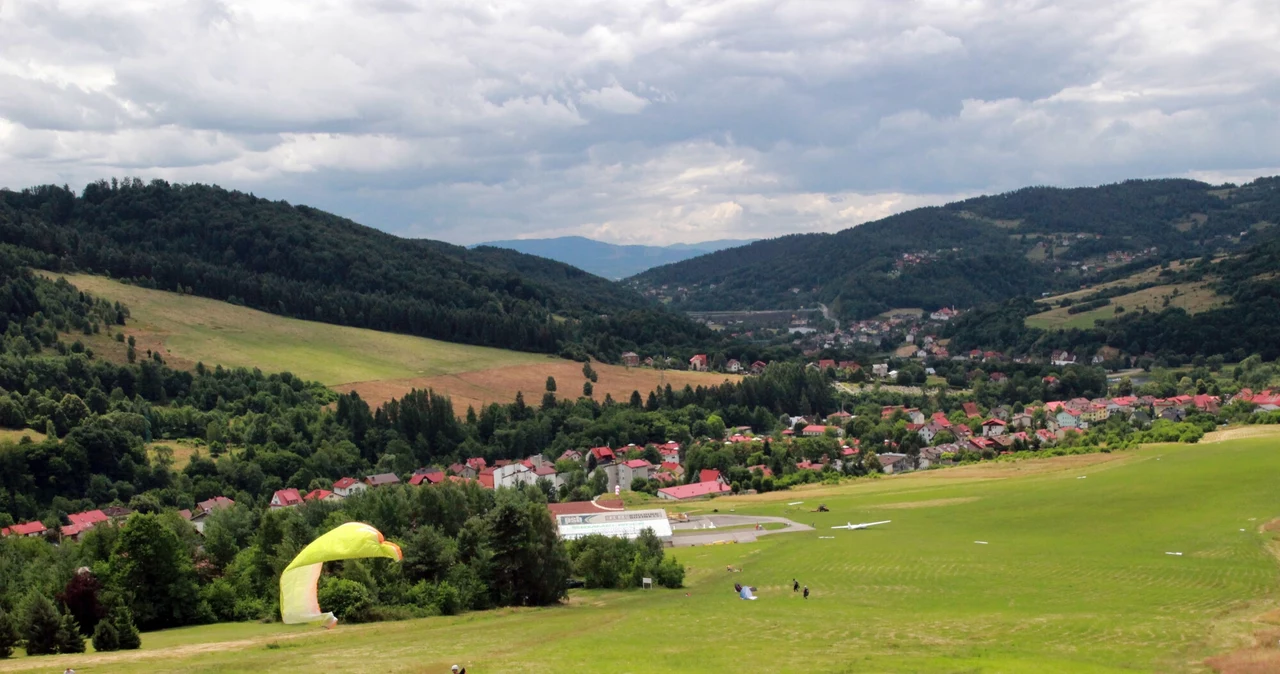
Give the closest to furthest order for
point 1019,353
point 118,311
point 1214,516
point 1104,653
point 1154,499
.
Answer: point 1104,653
point 1214,516
point 1154,499
point 118,311
point 1019,353

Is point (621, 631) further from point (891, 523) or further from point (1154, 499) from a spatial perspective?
point (1154, 499)

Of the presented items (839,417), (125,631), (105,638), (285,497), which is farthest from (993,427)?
(105,638)

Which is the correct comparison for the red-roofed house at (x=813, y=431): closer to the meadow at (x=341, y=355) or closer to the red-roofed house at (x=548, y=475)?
the meadow at (x=341, y=355)

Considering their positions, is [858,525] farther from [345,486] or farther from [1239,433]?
[345,486]

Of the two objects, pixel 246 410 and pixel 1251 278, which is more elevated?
pixel 1251 278

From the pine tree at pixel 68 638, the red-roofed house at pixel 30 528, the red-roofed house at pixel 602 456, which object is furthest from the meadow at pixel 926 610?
the red-roofed house at pixel 30 528

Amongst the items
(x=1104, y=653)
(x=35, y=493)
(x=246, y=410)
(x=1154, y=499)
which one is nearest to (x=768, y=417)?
(x=246, y=410)

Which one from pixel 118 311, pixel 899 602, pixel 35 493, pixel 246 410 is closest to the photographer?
pixel 899 602
